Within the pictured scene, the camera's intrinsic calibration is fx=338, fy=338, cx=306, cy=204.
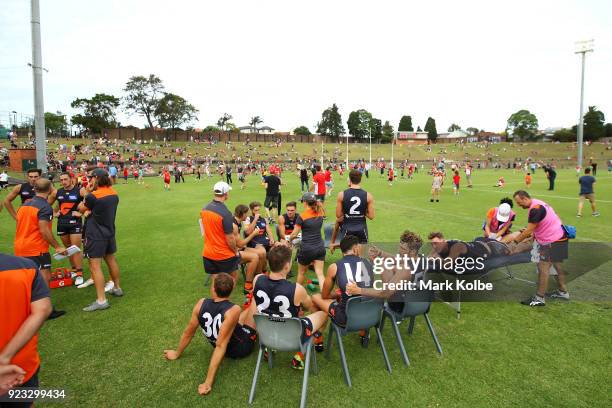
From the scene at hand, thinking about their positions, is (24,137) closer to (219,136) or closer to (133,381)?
(219,136)

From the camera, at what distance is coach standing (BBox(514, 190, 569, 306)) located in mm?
5660

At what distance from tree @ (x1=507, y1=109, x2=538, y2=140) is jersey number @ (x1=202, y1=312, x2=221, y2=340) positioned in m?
139

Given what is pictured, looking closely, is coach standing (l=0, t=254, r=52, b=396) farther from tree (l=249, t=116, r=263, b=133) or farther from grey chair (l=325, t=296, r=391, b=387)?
tree (l=249, t=116, r=263, b=133)

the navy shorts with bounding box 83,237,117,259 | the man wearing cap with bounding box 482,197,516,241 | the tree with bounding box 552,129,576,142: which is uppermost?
the tree with bounding box 552,129,576,142

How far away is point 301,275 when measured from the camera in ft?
18.9

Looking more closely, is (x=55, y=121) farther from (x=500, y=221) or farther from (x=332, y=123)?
(x=500, y=221)

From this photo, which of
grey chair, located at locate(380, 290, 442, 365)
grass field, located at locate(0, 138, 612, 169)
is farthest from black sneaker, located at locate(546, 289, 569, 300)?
grass field, located at locate(0, 138, 612, 169)

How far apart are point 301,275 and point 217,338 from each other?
Result: 2.11 metres

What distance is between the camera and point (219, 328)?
3840mm

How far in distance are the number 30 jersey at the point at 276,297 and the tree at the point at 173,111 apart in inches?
3347

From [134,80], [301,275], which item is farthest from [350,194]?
[134,80]

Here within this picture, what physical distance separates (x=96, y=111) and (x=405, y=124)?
10260 centimetres

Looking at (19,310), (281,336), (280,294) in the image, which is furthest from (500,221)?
(19,310)

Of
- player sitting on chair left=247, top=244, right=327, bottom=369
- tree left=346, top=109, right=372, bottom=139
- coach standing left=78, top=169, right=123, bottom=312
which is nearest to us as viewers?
player sitting on chair left=247, top=244, right=327, bottom=369
